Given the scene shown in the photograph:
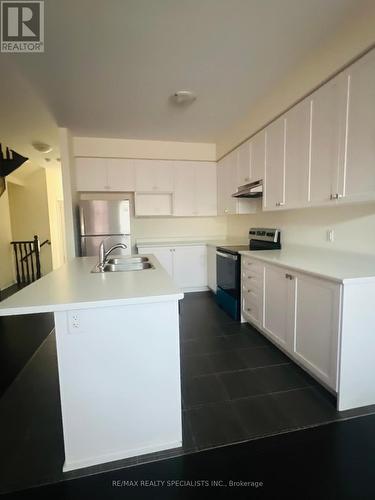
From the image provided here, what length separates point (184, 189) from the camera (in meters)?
4.50

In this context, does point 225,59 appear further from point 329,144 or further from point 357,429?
point 357,429

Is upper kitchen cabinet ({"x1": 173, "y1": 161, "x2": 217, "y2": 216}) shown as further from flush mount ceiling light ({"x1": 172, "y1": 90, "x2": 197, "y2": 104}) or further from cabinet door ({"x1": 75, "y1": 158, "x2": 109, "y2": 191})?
flush mount ceiling light ({"x1": 172, "y1": 90, "x2": 197, "y2": 104})

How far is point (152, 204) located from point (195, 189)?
0.81 metres

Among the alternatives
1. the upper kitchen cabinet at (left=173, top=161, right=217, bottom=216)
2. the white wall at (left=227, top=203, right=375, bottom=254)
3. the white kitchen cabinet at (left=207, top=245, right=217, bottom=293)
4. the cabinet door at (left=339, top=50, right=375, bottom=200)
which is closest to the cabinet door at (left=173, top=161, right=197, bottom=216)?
the upper kitchen cabinet at (left=173, top=161, right=217, bottom=216)

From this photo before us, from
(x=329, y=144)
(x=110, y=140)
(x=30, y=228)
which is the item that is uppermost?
(x=110, y=140)

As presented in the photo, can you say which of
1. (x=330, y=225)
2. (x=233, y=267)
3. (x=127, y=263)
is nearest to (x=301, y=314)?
(x=330, y=225)

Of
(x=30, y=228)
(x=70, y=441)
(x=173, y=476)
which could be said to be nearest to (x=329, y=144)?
(x=173, y=476)

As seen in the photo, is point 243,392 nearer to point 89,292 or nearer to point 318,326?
point 318,326

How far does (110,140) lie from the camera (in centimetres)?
413

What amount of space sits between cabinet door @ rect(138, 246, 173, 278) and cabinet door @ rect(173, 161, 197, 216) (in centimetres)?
73

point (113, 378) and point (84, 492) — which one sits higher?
point (113, 378)

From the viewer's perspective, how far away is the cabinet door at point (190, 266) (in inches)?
168

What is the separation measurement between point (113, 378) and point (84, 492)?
1.62 feet

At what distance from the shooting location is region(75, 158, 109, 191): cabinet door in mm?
4051
